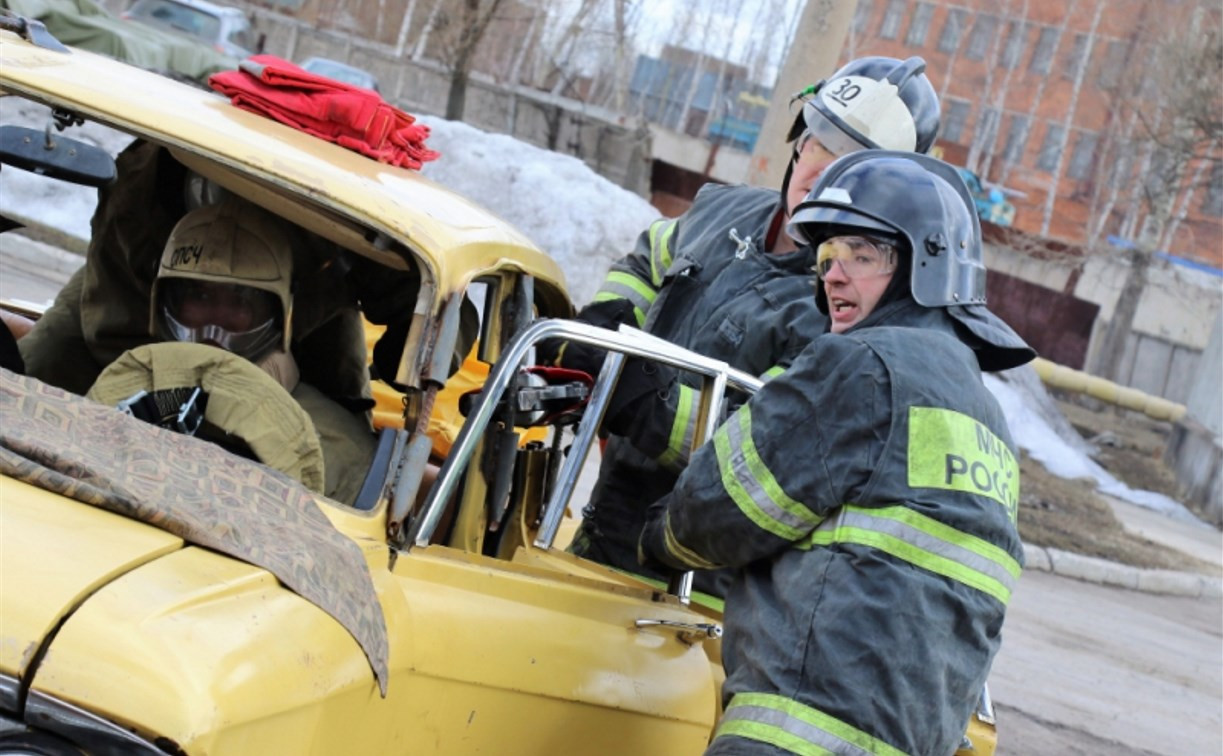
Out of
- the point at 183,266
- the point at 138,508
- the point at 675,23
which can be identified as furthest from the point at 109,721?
the point at 675,23

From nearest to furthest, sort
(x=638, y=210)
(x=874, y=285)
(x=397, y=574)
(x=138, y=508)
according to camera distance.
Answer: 1. (x=138, y=508)
2. (x=397, y=574)
3. (x=874, y=285)
4. (x=638, y=210)

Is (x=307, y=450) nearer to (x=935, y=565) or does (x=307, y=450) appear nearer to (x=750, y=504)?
(x=750, y=504)

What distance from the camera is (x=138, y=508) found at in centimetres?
221

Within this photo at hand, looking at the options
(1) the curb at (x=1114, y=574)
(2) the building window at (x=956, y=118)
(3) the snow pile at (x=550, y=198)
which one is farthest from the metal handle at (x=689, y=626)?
(2) the building window at (x=956, y=118)

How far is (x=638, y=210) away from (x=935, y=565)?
45.9 ft

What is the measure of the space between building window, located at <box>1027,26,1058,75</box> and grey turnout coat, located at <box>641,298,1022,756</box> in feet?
170

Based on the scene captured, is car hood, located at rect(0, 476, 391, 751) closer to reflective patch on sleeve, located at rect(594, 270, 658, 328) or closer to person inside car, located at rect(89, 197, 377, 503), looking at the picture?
person inside car, located at rect(89, 197, 377, 503)

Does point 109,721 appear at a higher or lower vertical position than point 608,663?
higher

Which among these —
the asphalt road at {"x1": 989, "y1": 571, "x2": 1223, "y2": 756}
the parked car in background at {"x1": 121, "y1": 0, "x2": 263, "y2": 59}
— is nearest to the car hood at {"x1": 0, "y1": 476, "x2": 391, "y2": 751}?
the asphalt road at {"x1": 989, "y1": 571, "x2": 1223, "y2": 756}

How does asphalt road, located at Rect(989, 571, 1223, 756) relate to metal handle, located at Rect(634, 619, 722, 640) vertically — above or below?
below

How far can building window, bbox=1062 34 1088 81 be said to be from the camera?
162 ft

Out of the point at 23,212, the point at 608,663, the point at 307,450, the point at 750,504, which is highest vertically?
the point at 750,504

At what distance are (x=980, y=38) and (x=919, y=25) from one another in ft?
8.42

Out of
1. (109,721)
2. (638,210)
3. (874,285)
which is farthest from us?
(638,210)
